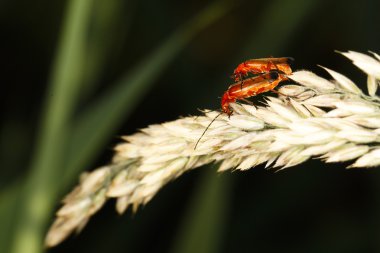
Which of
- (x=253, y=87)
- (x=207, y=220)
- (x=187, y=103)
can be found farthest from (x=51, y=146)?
(x=187, y=103)

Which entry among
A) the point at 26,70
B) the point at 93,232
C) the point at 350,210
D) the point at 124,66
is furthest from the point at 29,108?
the point at 350,210

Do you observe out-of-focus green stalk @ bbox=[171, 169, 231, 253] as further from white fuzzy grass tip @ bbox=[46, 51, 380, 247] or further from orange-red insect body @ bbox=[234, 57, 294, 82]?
white fuzzy grass tip @ bbox=[46, 51, 380, 247]

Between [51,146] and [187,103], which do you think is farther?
[187,103]

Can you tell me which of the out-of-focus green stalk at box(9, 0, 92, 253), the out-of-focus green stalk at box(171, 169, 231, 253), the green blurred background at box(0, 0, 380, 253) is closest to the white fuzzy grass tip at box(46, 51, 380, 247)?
the out-of-focus green stalk at box(9, 0, 92, 253)

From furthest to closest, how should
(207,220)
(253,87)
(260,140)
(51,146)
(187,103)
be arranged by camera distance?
(187,103) < (207,220) < (51,146) < (253,87) < (260,140)

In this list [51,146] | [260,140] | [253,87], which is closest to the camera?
[260,140]

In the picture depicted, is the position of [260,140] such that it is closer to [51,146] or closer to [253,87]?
[253,87]

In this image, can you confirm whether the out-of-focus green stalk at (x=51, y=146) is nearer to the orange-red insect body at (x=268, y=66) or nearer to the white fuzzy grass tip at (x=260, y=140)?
the white fuzzy grass tip at (x=260, y=140)

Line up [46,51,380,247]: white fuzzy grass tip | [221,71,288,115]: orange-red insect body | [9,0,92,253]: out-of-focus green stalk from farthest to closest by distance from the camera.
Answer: [9,0,92,253]: out-of-focus green stalk < [221,71,288,115]: orange-red insect body < [46,51,380,247]: white fuzzy grass tip
